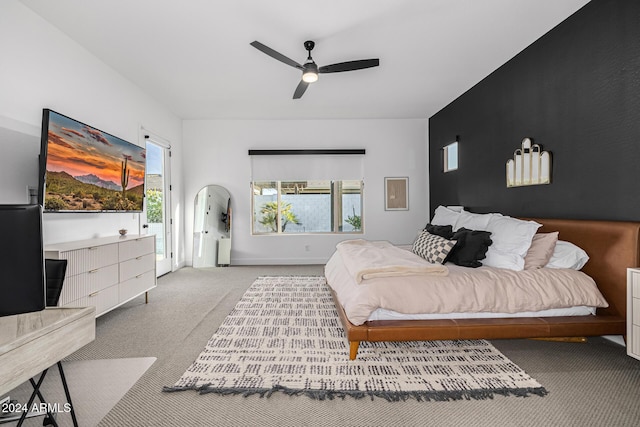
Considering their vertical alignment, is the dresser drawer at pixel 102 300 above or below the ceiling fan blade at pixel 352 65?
below

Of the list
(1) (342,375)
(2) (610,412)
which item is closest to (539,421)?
(2) (610,412)

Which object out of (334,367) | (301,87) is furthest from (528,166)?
(334,367)

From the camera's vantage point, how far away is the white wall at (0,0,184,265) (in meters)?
2.47

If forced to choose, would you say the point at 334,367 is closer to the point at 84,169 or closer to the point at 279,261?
the point at 84,169

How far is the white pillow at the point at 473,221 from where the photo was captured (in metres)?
3.47

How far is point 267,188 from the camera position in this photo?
6.07 metres

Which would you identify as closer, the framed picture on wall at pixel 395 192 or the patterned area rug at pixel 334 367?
the patterned area rug at pixel 334 367

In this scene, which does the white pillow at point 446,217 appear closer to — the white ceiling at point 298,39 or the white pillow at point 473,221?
the white pillow at point 473,221

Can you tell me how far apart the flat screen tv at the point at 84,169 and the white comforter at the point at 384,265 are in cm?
262

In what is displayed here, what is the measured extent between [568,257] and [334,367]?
2.15 meters

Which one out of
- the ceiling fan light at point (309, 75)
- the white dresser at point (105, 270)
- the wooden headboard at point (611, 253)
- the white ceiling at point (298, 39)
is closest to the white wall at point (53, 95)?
the white ceiling at point (298, 39)

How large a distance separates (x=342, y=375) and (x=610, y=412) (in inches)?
59.2

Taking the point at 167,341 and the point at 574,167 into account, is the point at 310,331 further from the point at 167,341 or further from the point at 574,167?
the point at 574,167

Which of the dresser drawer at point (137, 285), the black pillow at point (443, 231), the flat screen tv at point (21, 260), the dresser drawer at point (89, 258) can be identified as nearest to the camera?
the flat screen tv at point (21, 260)
